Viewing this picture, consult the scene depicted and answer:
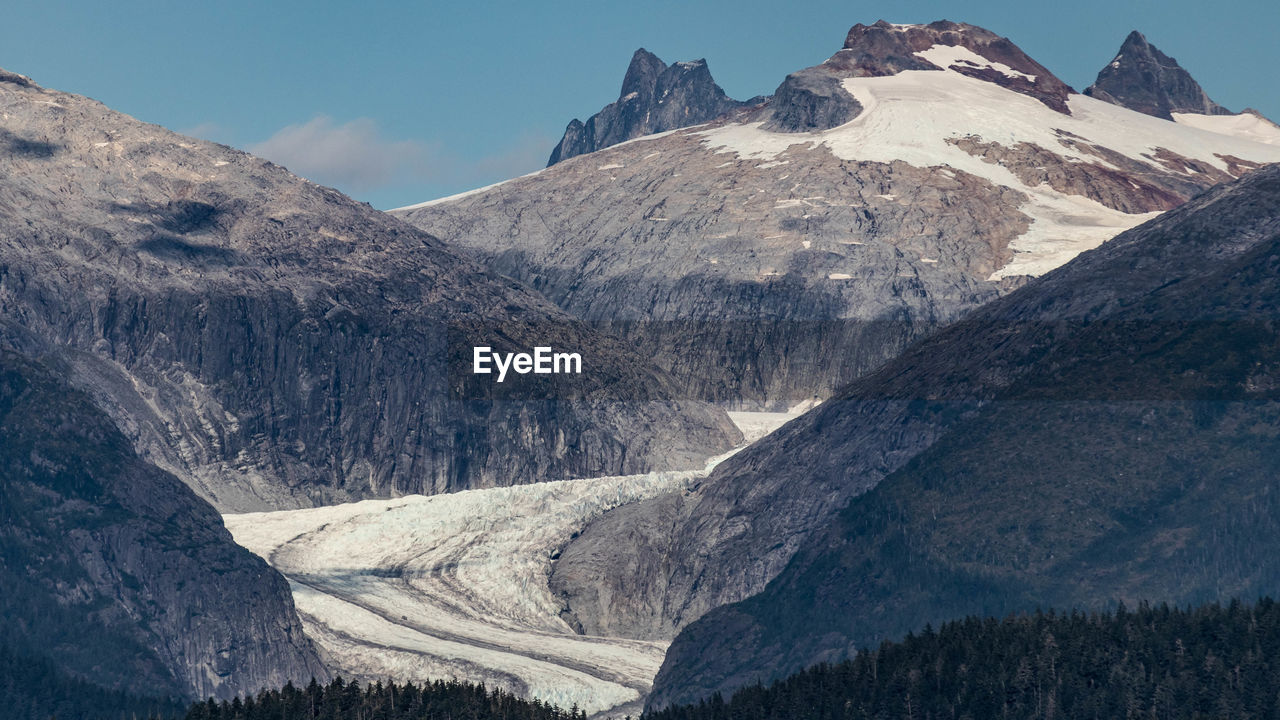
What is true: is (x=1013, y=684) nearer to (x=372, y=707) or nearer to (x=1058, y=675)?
(x=1058, y=675)

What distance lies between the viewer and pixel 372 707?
596 feet

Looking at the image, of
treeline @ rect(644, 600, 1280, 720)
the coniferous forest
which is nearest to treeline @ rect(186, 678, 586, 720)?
the coniferous forest

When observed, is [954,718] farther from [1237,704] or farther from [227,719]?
[227,719]

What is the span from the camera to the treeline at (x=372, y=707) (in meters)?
181

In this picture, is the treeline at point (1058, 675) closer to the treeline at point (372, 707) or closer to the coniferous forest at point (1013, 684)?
the coniferous forest at point (1013, 684)

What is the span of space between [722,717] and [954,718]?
2083 centimetres

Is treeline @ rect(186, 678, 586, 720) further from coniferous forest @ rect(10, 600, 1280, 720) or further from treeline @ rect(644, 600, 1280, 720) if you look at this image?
treeline @ rect(644, 600, 1280, 720)

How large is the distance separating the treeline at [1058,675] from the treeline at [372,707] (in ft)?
46.9

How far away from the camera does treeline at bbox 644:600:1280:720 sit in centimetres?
16912

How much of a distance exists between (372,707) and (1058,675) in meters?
58.4

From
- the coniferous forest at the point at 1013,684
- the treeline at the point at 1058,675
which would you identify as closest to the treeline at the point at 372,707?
the coniferous forest at the point at 1013,684

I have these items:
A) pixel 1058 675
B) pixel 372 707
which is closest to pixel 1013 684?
pixel 1058 675

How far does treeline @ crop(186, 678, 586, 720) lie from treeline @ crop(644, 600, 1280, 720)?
14285 millimetres

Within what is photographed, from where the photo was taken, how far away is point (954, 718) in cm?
17838
